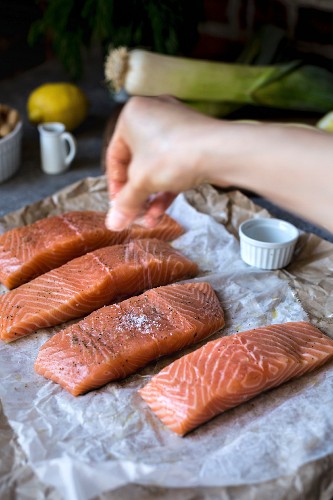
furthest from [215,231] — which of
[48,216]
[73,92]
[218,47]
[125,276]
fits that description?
[218,47]

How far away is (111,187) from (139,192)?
0.25 meters

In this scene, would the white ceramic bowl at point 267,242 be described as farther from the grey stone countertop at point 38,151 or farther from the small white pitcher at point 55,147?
the small white pitcher at point 55,147

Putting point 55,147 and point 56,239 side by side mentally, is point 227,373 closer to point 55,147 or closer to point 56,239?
point 56,239

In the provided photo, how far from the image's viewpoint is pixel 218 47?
3930 millimetres

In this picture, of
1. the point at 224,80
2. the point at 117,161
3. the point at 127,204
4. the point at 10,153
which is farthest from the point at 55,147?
the point at 127,204

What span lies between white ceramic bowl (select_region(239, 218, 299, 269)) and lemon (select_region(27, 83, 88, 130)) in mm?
1522

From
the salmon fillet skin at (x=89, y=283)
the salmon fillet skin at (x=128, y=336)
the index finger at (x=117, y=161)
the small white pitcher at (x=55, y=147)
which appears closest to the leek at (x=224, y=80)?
the small white pitcher at (x=55, y=147)

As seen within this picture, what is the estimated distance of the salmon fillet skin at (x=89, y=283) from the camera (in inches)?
Result: 80.4

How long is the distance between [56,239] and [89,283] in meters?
0.33

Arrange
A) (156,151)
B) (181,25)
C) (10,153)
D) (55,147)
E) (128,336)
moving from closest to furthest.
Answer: (156,151)
(128,336)
(10,153)
(55,147)
(181,25)

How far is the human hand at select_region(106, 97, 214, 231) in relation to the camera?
1.45 m

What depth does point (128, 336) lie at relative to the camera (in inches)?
74.8

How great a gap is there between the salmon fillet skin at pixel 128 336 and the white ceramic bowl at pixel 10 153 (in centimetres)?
132

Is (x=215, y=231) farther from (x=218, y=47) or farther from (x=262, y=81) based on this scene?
(x=218, y=47)
